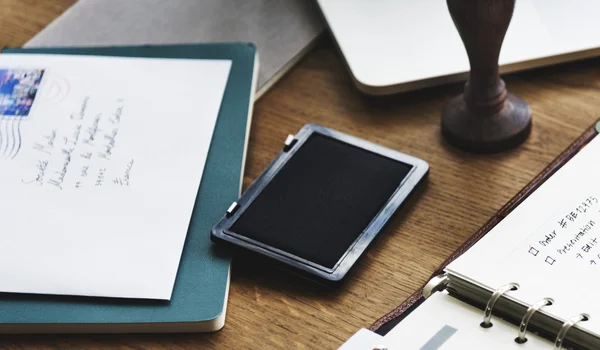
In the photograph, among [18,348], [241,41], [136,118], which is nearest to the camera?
[18,348]

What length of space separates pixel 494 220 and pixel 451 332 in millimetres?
170

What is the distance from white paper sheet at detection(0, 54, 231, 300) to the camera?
2.23 feet

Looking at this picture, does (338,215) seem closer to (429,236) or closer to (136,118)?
(429,236)

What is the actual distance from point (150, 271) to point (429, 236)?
9.6 inches

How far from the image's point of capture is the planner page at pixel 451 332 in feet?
1.81

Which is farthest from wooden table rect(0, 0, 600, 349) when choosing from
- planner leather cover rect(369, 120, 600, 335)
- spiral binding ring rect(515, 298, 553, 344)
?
spiral binding ring rect(515, 298, 553, 344)

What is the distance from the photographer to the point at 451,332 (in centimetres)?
56

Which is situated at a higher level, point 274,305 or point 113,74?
point 113,74

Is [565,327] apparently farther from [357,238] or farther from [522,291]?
[357,238]

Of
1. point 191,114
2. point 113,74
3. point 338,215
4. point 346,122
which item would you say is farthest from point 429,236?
point 113,74

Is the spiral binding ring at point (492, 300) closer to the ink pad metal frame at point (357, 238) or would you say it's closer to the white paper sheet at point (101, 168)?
the ink pad metal frame at point (357, 238)

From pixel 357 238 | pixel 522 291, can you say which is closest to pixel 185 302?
pixel 357 238

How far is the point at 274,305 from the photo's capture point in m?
0.67

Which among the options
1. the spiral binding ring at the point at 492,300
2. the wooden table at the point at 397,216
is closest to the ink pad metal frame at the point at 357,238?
the wooden table at the point at 397,216
